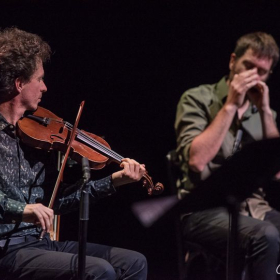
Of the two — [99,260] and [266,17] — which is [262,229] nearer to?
[99,260]

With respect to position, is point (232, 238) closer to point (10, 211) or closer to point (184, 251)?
point (184, 251)

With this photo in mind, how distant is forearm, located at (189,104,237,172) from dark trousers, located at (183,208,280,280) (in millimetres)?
237

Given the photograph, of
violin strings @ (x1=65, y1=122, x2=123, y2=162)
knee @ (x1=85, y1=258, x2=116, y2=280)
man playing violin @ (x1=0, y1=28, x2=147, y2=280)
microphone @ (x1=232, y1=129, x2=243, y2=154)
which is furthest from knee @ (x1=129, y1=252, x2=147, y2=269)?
microphone @ (x1=232, y1=129, x2=243, y2=154)

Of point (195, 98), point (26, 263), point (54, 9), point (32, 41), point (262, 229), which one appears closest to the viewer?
point (26, 263)

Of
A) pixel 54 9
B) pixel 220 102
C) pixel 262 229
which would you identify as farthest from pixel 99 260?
pixel 54 9

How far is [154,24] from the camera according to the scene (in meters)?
3.54

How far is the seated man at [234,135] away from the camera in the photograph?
6.80 ft

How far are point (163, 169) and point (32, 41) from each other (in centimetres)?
161

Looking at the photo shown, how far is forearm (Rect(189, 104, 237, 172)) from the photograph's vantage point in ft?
7.45

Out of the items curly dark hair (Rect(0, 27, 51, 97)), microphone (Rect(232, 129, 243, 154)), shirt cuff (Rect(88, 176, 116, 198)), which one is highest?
curly dark hair (Rect(0, 27, 51, 97))

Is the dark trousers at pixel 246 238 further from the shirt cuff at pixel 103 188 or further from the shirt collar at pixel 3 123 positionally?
the shirt collar at pixel 3 123

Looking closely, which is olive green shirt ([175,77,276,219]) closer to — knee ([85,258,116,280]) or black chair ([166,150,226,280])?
black chair ([166,150,226,280])

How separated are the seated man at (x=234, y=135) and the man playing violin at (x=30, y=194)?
0.32 m

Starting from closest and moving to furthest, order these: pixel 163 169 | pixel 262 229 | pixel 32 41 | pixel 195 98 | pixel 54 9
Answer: pixel 262 229
pixel 32 41
pixel 195 98
pixel 54 9
pixel 163 169
